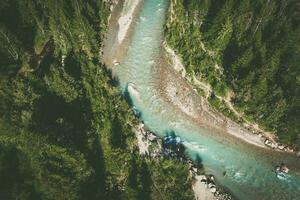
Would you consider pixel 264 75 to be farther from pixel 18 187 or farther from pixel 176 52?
pixel 18 187

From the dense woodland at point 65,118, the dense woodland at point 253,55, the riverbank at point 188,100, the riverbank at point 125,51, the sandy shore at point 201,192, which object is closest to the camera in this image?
the dense woodland at point 65,118

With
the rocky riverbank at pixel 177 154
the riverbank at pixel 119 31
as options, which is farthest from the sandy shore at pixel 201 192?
the riverbank at pixel 119 31

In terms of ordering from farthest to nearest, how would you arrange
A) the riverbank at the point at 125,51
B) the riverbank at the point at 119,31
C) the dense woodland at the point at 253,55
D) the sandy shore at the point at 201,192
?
1. the riverbank at the point at 119,31
2. the dense woodland at the point at 253,55
3. the riverbank at the point at 125,51
4. the sandy shore at the point at 201,192

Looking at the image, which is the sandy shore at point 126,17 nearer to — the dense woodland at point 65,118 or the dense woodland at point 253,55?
the dense woodland at point 65,118

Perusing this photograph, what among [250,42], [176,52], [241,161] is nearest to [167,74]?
[176,52]

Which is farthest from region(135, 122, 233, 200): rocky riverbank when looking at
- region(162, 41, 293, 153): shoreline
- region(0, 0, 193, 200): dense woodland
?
region(162, 41, 293, 153): shoreline

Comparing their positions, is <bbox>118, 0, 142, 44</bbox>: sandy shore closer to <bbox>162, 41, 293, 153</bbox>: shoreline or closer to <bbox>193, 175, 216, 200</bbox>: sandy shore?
<bbox>162, 41, 293, 153</bbox>: shoreline
